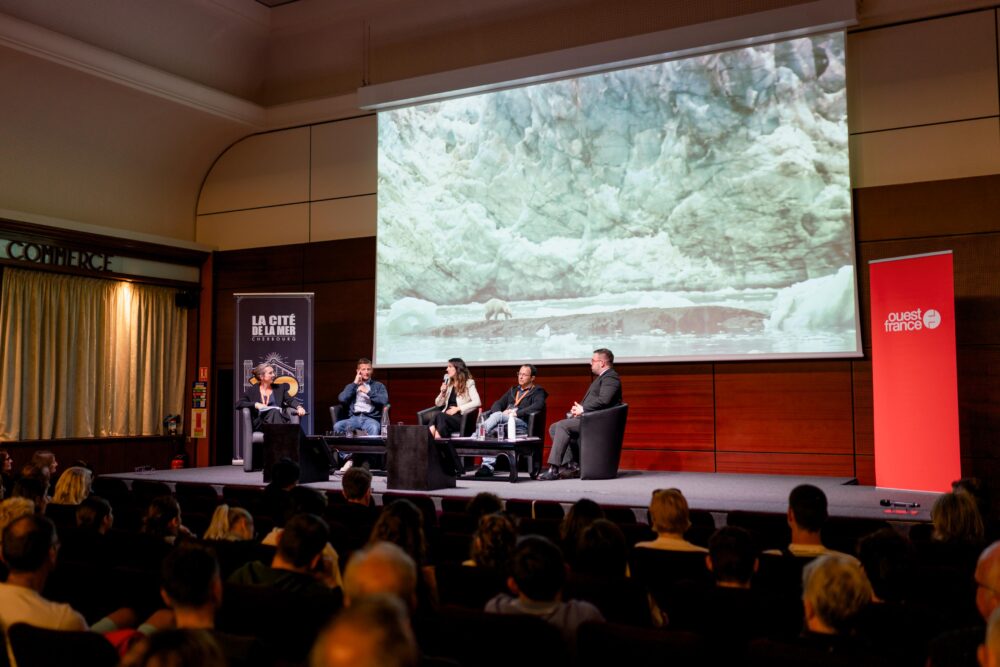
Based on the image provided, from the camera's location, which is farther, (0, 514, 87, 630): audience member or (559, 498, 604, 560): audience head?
(559, 498, 604, 560): audience head

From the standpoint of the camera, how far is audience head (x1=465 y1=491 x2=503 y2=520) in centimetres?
393

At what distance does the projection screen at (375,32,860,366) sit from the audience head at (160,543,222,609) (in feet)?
21.6

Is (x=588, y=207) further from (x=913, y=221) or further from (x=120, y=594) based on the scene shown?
(x=120, y=594)

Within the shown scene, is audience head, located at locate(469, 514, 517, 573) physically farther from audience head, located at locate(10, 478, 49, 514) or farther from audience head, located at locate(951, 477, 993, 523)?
audience head, located at locate(10, 478, 49, 514)

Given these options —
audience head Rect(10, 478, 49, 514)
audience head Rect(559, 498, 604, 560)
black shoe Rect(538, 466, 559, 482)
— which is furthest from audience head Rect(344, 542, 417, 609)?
black shoe Rect(538, 466, 559, 482)

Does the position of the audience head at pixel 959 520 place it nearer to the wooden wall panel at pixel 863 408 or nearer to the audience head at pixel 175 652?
the audience head at pixel 175 652

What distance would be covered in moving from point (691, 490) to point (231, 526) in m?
4.10

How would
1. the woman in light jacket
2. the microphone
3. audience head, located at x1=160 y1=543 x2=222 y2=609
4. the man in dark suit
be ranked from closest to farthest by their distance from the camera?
audience head, located at x1=160 y1=543 x2=222 y2=609, the microphone, the man in dark suit, the woman in light jacket

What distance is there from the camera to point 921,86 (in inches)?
302

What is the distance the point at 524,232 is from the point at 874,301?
144 inches

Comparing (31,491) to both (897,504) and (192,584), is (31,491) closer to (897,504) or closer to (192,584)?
(192,584)

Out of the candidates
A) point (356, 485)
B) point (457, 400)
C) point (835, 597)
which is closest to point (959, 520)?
point (835, 597)

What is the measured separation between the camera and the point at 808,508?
3.31m

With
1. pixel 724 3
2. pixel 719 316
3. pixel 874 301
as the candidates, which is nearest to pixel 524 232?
pixel 719 316
